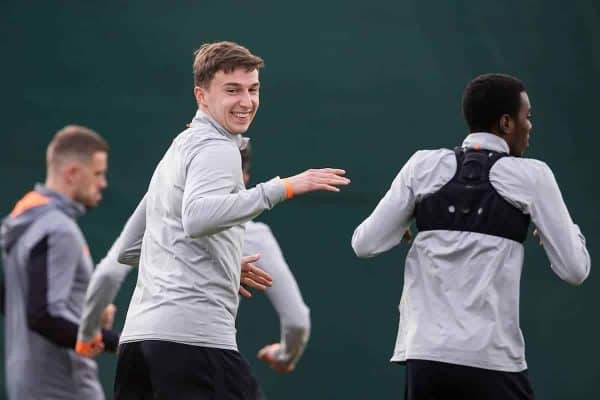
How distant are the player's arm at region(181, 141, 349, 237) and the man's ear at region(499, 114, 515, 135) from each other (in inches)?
28.1

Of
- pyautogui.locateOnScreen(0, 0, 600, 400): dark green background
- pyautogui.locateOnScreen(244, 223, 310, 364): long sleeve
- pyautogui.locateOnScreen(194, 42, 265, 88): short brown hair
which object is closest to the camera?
pyautogui.locateOnScreen(194, 42, 265, 88): short brown hair

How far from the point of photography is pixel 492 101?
192 inches

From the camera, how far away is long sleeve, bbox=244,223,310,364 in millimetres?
7305

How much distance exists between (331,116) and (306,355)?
1.53 m

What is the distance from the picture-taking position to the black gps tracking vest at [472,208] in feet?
15.2

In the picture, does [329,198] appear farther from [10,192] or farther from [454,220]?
[454,220]

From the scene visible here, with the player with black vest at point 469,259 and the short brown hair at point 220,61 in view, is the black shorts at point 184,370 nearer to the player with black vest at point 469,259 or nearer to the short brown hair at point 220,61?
the player with black vest at point 469,259

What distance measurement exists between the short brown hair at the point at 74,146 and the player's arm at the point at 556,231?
295 cm

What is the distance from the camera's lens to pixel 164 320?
454 cm

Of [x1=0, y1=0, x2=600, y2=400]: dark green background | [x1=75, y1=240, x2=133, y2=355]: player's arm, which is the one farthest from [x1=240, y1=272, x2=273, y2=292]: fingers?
[x1=0, y1=0, x2=600, y2=400]: dark green background

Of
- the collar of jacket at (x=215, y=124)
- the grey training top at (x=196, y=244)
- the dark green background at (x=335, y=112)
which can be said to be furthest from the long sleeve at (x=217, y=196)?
the dark green background at (x=335, y=112)

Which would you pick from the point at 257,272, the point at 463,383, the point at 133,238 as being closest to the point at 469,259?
the point at 463,383

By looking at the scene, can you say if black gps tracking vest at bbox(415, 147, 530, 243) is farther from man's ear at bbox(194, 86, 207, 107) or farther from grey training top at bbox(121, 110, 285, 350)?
man's ear at bbox(194, 86, 207, 107)

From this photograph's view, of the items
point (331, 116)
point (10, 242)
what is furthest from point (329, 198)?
point (10, 242)
